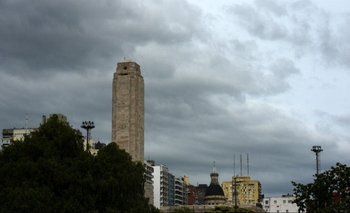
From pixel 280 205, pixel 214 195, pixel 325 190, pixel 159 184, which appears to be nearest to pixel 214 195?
pixel 214 195

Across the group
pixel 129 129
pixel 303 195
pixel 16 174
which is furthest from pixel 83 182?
pixel 129 129

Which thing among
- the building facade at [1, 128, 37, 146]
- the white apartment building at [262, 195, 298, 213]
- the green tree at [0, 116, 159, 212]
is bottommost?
the white apartment building at [262, 195, 298, 213]

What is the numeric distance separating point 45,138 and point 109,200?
7700mm

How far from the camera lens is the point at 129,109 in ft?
395

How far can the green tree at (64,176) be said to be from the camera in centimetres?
4584

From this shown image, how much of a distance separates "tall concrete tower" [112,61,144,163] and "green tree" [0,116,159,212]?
6422 centimetres

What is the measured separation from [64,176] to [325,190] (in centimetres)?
2198

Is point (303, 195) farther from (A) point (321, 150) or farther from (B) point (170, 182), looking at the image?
(B) point (170, 182)

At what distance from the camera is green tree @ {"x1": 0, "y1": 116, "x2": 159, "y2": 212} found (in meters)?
45.8

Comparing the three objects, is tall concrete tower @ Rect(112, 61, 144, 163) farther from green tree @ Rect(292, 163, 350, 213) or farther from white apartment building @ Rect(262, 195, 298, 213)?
green tree @ Rect(292, 163, 350, 213)

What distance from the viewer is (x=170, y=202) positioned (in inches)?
7195

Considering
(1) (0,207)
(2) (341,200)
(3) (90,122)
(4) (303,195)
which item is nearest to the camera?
(1) (0,207)

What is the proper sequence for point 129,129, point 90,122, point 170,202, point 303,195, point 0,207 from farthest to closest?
point 170,202 → point 129,129 → point 90,122 → point 303,195 → point 0,207

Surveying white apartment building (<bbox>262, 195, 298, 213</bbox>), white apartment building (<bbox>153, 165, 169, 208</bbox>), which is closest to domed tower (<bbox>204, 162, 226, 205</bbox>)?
white apartment building (<bbox>153, 165, 169, 208</bbox>)
